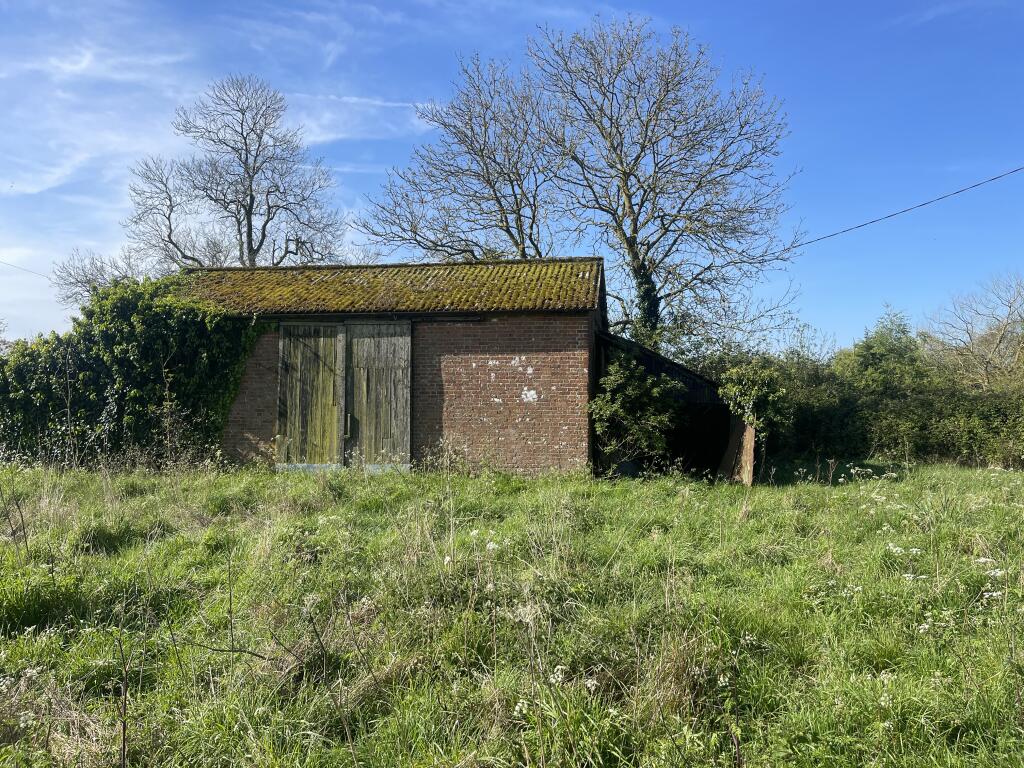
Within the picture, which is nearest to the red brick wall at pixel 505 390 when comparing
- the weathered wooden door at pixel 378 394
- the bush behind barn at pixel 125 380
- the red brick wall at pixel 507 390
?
the red brick wall at pixel 507 390

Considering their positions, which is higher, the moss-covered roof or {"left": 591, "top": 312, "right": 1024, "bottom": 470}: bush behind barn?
the moss-covered roof

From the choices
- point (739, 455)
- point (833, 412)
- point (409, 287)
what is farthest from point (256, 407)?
point (833, 412)

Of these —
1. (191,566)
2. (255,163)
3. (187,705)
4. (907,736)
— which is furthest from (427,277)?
(255,163)

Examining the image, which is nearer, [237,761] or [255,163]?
[237,761]

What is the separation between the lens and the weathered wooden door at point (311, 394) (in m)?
12.1

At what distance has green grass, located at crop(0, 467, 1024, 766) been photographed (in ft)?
10.4

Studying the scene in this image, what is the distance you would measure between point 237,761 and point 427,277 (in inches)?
448

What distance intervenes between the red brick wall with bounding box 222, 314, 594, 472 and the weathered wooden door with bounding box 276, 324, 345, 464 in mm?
520

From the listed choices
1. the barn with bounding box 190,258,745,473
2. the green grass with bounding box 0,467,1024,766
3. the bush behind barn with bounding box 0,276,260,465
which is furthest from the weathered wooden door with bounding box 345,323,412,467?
the green grass with bounding box 0,467,1024,766

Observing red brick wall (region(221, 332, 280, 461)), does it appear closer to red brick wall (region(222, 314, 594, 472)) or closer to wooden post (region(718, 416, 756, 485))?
red brick wall (region(222, 314, 594, 472))

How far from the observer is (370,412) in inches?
475

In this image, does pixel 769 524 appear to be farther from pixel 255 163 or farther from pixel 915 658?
pixel 255 163

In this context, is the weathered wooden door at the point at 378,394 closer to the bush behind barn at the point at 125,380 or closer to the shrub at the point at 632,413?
the bush behind barn at the point at 125,380

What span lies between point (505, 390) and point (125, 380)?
24.9 ft
